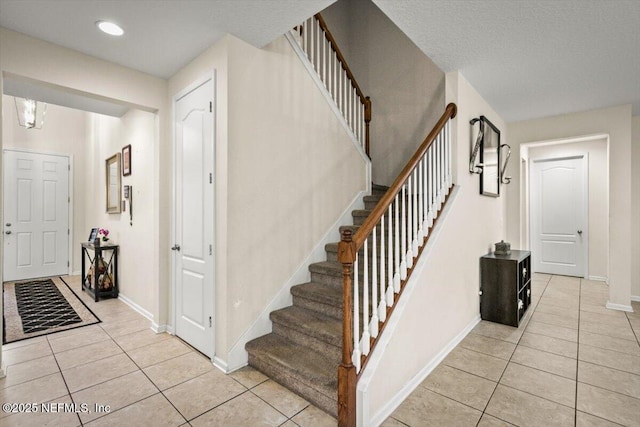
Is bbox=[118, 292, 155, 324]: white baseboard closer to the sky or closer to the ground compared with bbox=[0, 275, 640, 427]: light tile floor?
closer to the sky

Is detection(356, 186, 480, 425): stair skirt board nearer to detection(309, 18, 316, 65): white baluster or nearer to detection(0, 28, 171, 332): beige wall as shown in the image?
detection(309, 18, 316, 65): white baluster

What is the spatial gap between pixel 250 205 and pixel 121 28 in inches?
63.7

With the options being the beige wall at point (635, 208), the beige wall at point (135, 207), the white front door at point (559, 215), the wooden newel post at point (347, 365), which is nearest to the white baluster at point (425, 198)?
the wooden newel post at point (347, 365)

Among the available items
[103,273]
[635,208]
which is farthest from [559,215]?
[103,273]

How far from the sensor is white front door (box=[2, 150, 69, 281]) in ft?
17.6

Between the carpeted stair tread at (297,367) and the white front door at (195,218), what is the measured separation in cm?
46

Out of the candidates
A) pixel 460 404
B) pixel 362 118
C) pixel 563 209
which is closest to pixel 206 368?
pixel 460 404

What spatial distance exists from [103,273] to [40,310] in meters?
0.82

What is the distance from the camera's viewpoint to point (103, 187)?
5098 mm

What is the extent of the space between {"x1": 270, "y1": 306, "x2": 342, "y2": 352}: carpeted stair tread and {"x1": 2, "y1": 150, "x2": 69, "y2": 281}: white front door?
17.9ft

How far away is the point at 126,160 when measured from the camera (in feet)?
13.5

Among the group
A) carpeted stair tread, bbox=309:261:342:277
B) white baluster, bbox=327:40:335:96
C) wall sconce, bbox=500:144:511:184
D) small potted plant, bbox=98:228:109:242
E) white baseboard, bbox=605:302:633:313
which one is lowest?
white baseboard, bbox=605:302:633:313

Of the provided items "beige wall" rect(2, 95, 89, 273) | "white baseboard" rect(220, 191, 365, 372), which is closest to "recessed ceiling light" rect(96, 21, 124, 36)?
"white baseboard" rect(220, 191, 365, 372)

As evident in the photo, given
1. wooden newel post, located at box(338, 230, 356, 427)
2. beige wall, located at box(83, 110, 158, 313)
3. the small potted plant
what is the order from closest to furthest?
wooden newel post, located at box(338, 230, 356, 427)
beige wall, located at box(83, 110, 158, 313)
the small potted plant
